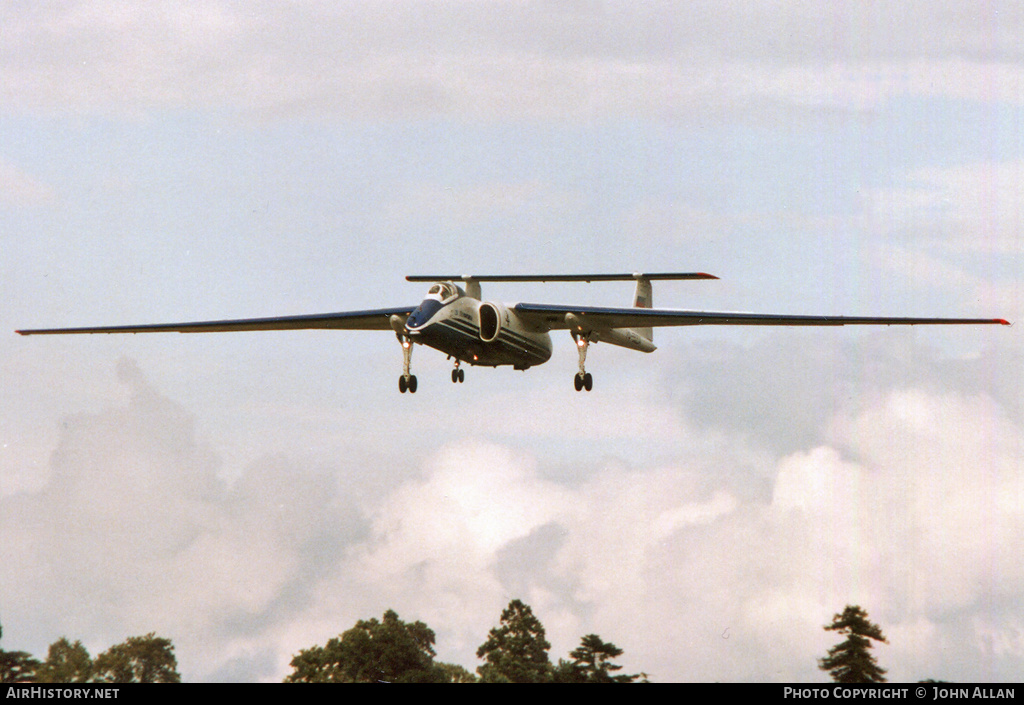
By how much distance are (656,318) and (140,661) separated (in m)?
31.5

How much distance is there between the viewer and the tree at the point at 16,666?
51.3 metres

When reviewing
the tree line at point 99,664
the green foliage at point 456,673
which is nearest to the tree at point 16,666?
the tree line at point 99,664

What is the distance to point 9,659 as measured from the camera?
52.0 meters

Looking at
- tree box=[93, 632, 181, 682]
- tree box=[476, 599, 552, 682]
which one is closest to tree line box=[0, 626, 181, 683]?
tree box=[93, 632, 181, 682]

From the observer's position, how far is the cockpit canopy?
2021 inches

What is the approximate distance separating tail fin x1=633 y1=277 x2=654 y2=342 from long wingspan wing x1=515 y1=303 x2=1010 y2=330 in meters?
4.46

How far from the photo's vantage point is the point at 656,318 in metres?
54.2

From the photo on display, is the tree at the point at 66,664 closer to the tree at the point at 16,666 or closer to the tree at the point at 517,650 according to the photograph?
the tree at the point at 16,666

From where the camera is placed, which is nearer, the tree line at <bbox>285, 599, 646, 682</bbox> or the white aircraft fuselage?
the white aircraft fuselage

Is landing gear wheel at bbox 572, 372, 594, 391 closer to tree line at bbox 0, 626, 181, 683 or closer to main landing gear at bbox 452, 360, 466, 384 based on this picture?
main landing gear at bbox 452, 360, 466, 384

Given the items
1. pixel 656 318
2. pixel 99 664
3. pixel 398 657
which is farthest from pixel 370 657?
pixel 656 318

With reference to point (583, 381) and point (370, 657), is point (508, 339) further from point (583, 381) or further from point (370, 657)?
point (370, 657)
